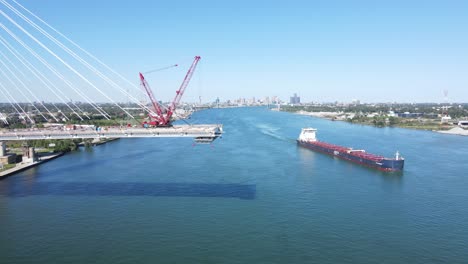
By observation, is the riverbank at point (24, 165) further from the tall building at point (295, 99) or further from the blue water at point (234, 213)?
the tall building at point (295, 99)

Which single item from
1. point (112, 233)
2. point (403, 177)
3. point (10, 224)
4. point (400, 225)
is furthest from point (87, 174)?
point (403, 177)

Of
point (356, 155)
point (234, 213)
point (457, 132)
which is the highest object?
point (457, 132)

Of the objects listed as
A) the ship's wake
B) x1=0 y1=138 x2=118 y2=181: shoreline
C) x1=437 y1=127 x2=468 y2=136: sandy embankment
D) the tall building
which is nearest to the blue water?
x1=0 y1=138 x2=118 y2=181: shoreline

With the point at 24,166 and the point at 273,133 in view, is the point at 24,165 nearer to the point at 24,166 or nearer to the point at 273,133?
the point at 24,166

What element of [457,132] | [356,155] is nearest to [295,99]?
[457,132]

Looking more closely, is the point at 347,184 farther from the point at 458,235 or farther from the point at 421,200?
the point at 458,235

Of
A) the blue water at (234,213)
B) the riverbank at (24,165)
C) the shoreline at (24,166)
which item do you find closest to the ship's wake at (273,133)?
the blue water at (234,213)

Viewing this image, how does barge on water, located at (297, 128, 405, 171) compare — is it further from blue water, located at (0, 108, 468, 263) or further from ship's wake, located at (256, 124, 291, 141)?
ship's wake, located at (256, 124, 291, 141)
